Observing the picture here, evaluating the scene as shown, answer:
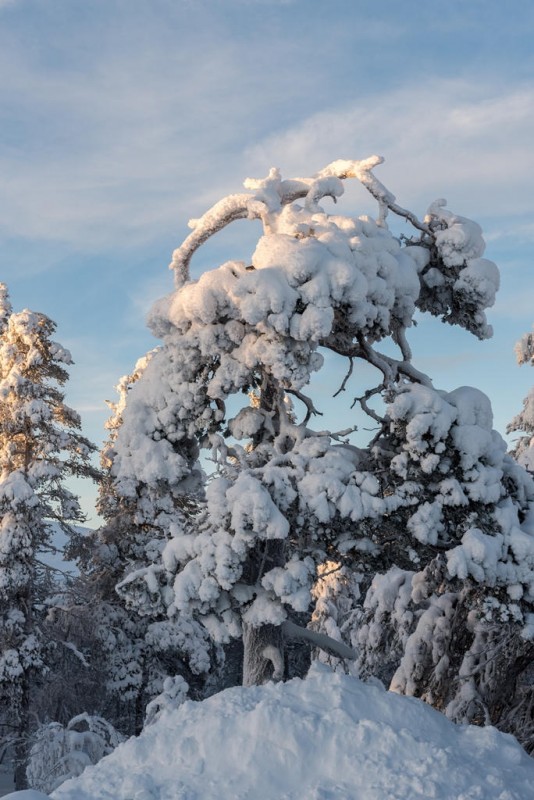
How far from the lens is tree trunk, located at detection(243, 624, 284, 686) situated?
1210 cm

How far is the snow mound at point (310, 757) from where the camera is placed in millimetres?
7188

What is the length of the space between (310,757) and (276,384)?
20.4 ft

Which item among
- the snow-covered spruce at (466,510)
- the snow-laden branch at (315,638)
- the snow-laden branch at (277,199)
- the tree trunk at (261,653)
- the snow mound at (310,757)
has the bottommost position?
the snow mound at (310,757)

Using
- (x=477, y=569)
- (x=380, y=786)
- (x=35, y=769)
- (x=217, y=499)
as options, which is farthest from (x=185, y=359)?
(x=35, y=769)

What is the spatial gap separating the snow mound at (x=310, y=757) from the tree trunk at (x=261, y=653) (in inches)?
137

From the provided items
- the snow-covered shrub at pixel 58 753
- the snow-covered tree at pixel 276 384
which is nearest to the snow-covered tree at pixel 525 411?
the snow-covered tree at pixel 276 384

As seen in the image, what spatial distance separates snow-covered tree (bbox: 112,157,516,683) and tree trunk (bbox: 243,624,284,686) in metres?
0.02

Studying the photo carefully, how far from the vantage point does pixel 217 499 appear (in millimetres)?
11062

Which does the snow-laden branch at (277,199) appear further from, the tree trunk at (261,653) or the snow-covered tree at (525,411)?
the snow-covered tree at (525,411)

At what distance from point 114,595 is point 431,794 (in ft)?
58.4

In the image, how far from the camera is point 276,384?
12703mm

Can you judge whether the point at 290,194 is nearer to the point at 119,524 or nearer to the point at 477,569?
the point at 477,569

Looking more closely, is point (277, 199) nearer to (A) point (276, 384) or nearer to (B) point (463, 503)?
(A) point (276, 384)

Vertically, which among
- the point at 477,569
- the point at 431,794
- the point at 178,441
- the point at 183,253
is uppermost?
the point at 183,253
